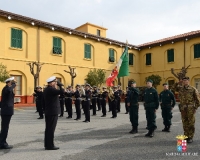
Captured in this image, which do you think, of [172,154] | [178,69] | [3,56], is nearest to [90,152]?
[172,154]

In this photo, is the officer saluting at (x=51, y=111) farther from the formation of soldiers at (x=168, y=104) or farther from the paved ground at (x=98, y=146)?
the formation of soldiers at (x=168, y=104)

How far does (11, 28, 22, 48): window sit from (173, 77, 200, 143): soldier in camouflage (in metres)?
16.3

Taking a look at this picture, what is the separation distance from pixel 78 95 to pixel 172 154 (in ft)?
22.9

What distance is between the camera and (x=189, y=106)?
20.1 ft

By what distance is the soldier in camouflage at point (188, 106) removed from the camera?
20.0ft

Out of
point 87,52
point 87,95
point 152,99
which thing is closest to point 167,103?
point 152,99

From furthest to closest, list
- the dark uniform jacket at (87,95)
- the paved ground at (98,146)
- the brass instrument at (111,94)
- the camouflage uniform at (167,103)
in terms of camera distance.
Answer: the brass instrument at (111,94), the dark uniform jacket at (87,95), the camouflage uniform at (167,103), the paved ground at (98,146)

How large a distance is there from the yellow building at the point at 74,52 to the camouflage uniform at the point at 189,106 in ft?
49.2

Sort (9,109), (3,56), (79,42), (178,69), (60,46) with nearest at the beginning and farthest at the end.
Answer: (9,109), (3,56), (60,46), (79,42), (178,69)

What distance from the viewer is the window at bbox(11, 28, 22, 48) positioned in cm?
1889

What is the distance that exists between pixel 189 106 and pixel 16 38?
16.8 meters

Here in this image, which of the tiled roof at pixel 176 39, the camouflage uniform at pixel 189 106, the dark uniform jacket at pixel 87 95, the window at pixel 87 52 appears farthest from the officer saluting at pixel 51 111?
the tiled roof at pixel 176 39

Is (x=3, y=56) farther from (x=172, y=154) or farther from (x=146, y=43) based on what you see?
(x=146, y=43)

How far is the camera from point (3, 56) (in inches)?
717
